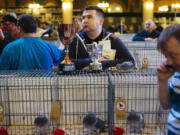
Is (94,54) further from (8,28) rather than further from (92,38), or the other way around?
(8,28)

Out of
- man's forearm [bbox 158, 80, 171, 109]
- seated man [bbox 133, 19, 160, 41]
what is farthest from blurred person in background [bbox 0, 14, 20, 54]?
seated man [bbox 133, 19, 160, 41]

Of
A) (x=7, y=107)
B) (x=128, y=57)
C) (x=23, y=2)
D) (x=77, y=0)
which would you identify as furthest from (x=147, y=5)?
(x=7, y=107)

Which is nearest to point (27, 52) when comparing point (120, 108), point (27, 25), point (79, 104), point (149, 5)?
point (27, 25)

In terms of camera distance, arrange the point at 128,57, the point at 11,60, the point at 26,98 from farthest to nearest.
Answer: the point at 128,57, the point at 11,60, the point at 26,98

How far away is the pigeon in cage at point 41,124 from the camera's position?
6.30 ft

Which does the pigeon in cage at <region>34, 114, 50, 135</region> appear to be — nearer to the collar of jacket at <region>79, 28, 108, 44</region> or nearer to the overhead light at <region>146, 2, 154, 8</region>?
the collar of jacket at <region>79, 28, 108, 44</region>

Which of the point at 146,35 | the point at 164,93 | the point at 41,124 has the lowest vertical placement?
the point at 41,124

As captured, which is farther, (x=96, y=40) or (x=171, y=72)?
(x=96, y=40)

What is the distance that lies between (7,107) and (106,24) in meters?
19.4

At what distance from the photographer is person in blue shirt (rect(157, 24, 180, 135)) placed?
1.31 meters

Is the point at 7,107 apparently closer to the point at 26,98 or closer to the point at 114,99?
the point at 26,98

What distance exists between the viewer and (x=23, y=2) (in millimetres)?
23688

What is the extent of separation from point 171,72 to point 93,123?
0.76 metres

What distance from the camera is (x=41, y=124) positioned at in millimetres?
1921
